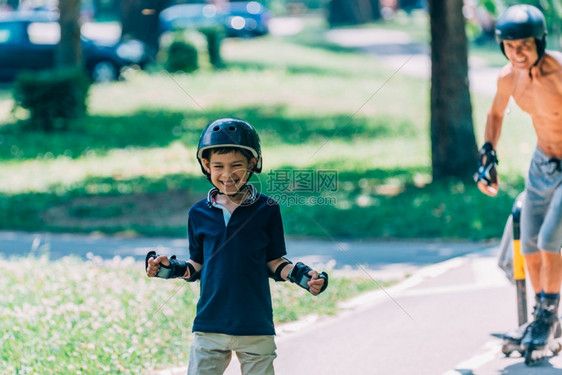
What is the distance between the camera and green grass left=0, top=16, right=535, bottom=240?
10969mm

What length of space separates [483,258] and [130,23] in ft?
70.1

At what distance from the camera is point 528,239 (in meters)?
5.80

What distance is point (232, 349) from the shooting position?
4188mm

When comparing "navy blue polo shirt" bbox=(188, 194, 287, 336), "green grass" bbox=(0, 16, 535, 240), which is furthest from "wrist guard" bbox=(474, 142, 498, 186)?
"green grass" bbox=(0, 16, 535, 240)

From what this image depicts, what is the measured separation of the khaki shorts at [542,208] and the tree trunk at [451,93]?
6.40m

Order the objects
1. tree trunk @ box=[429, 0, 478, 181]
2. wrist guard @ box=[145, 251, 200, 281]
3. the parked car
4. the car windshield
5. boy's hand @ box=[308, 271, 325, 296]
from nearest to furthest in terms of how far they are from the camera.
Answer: boy's hand @ box=[308, 271, 325, 296] → wrist guard @ box=[145, 251, 200, 281] → tree trunk @ box=[429, 0, 478, 181] → the car windshield → the parked car

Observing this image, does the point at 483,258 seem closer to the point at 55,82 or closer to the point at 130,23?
the point at 55,82

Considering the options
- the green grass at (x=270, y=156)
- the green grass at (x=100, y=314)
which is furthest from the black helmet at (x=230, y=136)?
the green grass at (x=270, y=156)

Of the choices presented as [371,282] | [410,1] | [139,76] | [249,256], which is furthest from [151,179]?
[410,1]

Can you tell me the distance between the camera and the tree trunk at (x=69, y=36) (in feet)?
62.6

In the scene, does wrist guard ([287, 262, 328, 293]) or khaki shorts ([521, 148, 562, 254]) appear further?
khaki shorts ([521, 148, 562, 254])

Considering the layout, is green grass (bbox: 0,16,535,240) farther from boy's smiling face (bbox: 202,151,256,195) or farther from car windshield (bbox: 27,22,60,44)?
boy's smiling face (bbox: 202,151,256,195)

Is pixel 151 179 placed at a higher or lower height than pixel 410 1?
lower

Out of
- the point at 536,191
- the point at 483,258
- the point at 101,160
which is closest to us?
the point at 536,191
